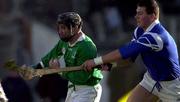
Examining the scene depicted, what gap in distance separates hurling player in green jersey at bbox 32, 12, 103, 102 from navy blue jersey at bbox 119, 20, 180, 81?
55cm

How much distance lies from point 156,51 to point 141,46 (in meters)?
0.24

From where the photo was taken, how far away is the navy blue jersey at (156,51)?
9359mm

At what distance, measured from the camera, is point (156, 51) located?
952cm

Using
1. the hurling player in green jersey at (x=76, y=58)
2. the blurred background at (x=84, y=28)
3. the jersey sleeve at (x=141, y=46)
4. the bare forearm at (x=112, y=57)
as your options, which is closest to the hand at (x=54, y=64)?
the hurling player in green jersey at (x=76, y=58)

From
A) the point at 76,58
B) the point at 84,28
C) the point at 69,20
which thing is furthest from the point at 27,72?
the point at 84,28

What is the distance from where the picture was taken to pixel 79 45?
393 inches

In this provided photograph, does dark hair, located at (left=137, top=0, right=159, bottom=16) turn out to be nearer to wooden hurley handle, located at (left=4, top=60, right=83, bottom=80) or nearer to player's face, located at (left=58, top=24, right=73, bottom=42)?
player's face, located at (left=58, top=24, right=73, bottom=42)

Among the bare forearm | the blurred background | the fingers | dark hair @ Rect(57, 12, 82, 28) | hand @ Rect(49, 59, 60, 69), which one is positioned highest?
dark hair @ Rect(57, 12, 82, 28)

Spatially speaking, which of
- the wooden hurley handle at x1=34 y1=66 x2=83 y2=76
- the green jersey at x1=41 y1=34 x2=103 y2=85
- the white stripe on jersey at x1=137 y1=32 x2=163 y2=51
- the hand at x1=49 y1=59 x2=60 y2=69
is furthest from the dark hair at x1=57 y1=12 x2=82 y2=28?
the white stripe on jersey at x1=137 y1=32 x2=163 y2=51

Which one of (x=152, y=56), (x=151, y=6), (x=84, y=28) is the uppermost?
(x=151, y=6)

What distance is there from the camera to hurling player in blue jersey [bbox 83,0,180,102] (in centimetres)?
938

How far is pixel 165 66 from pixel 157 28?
Answer: 1.39ft

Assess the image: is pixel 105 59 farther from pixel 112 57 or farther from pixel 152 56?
pixel 152 56

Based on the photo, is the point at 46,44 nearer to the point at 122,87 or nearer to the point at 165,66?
the point at 122,87
